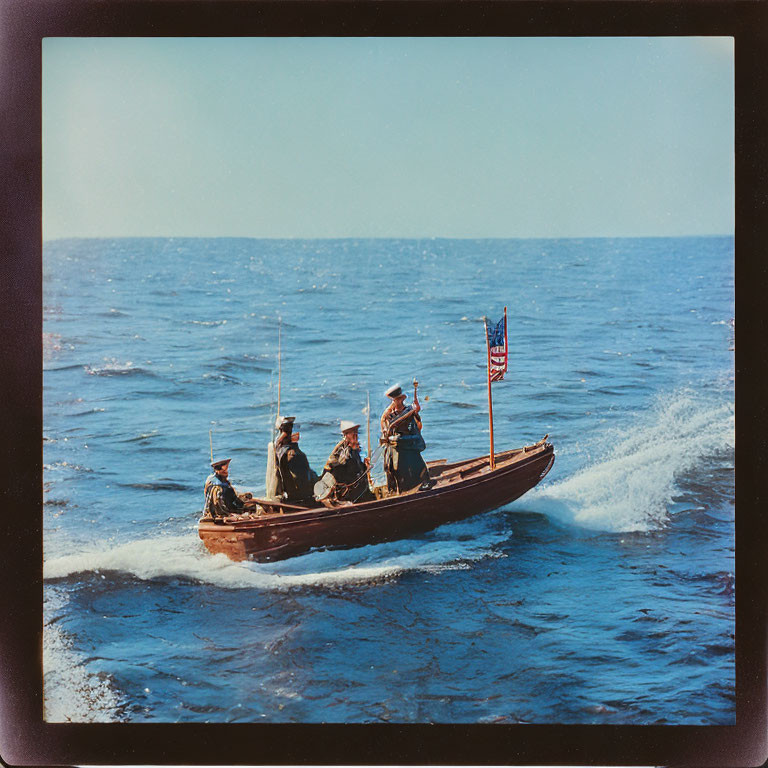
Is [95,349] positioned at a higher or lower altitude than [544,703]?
higher

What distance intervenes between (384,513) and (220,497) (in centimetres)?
86

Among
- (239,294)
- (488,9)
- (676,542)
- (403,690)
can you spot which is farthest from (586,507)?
(488,9)

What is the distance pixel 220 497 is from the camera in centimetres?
506

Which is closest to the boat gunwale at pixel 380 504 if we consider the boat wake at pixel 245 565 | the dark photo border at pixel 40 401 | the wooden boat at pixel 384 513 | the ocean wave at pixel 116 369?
the wooden boat at pixel 384 513

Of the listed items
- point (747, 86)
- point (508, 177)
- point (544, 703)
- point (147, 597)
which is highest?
point (747, 86)

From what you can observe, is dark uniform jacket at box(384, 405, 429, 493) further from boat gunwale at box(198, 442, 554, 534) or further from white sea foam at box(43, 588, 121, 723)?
white sea foam at box(43, 588, 121, 723)

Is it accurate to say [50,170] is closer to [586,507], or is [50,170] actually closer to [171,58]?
[171,58]

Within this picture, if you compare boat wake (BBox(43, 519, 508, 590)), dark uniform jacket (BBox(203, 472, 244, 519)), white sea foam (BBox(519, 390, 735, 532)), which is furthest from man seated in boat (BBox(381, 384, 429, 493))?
dark uniform jacket (BBox(203, 472, 244, 519))

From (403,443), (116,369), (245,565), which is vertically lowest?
(245,565)

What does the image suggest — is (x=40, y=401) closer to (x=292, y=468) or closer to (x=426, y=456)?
(x=292, y=468)

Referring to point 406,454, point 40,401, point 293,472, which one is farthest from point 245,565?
point 40,401

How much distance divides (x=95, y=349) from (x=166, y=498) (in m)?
0.87

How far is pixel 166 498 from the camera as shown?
5129 mm

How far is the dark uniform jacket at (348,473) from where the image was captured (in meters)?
5.14
